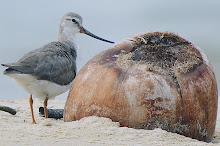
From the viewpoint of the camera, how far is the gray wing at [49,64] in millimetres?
6895

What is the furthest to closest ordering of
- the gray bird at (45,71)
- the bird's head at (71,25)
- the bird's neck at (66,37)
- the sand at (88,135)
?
the bird's head at (71,25), the bird's neck at (66,37), the gray bird at (45,71), the sand at (88,135)

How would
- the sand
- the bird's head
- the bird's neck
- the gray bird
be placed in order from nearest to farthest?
the sand < the gray bird < the bird's neck < the bird's head

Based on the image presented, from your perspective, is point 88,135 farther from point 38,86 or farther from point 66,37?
point 66,37

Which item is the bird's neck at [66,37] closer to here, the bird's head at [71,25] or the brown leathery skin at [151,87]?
the bird's head at [71,25]

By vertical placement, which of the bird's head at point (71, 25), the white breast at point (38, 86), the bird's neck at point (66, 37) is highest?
the bird's head at point (71, 25)

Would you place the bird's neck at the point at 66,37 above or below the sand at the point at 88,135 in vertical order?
above

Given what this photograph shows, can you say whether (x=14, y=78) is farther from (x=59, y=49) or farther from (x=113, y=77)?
(x=113, y=77)

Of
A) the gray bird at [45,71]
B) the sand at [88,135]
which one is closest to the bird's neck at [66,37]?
the gray bird at [45,71]

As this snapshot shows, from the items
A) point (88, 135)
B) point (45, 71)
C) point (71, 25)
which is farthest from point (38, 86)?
point (88, 135)

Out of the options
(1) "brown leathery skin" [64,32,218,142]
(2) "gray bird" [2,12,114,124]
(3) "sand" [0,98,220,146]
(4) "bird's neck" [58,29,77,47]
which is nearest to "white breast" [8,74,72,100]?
(2) "gray bird" [2,12,114,124]

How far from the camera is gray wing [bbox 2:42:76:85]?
22.6 feet

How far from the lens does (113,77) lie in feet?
15.4

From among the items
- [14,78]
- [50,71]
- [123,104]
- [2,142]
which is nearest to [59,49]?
[50,71]

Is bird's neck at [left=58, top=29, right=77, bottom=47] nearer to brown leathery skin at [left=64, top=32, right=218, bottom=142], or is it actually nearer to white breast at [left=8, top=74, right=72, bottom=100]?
white breast at [left=8, top=74, right=72, bottom=100]
